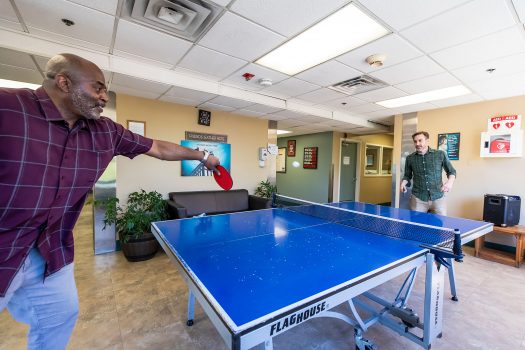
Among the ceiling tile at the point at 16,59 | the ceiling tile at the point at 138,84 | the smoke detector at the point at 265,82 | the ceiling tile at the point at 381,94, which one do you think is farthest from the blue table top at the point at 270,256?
the ceiling tile at the point at 381,94

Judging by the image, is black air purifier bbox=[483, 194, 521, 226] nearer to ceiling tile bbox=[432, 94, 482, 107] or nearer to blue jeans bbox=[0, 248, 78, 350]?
ceiling tile bbox=[432, 94, 482, 107]

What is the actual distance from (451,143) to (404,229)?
3.72 metres

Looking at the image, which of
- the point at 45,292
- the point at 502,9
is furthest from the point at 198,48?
the point at 502,9

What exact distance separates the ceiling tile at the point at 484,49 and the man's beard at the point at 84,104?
10.2ft

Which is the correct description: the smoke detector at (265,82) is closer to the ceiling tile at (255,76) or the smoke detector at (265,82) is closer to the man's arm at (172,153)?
the ceiling tile at (255,76)

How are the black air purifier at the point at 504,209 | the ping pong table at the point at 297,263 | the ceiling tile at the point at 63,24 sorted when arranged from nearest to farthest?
the ping pong table at the point at 297,263 → the ceiling tile at the point at 63,24 → the black air purifier at the point at 504,209

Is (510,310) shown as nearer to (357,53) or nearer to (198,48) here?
(357,53)

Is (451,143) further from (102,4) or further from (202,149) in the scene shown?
(102,4)

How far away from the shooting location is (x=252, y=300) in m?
0.89

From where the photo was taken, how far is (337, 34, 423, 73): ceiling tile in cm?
235

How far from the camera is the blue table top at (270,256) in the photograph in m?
0.93

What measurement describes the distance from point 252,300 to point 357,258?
2.24 ft

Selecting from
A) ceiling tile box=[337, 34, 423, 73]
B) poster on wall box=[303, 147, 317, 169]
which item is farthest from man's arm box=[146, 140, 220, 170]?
poster on wall box=[303, 147, 317, 169]

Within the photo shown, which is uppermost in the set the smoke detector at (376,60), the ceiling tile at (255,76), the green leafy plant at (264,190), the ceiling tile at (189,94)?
the ceiling tile at (255,76)
